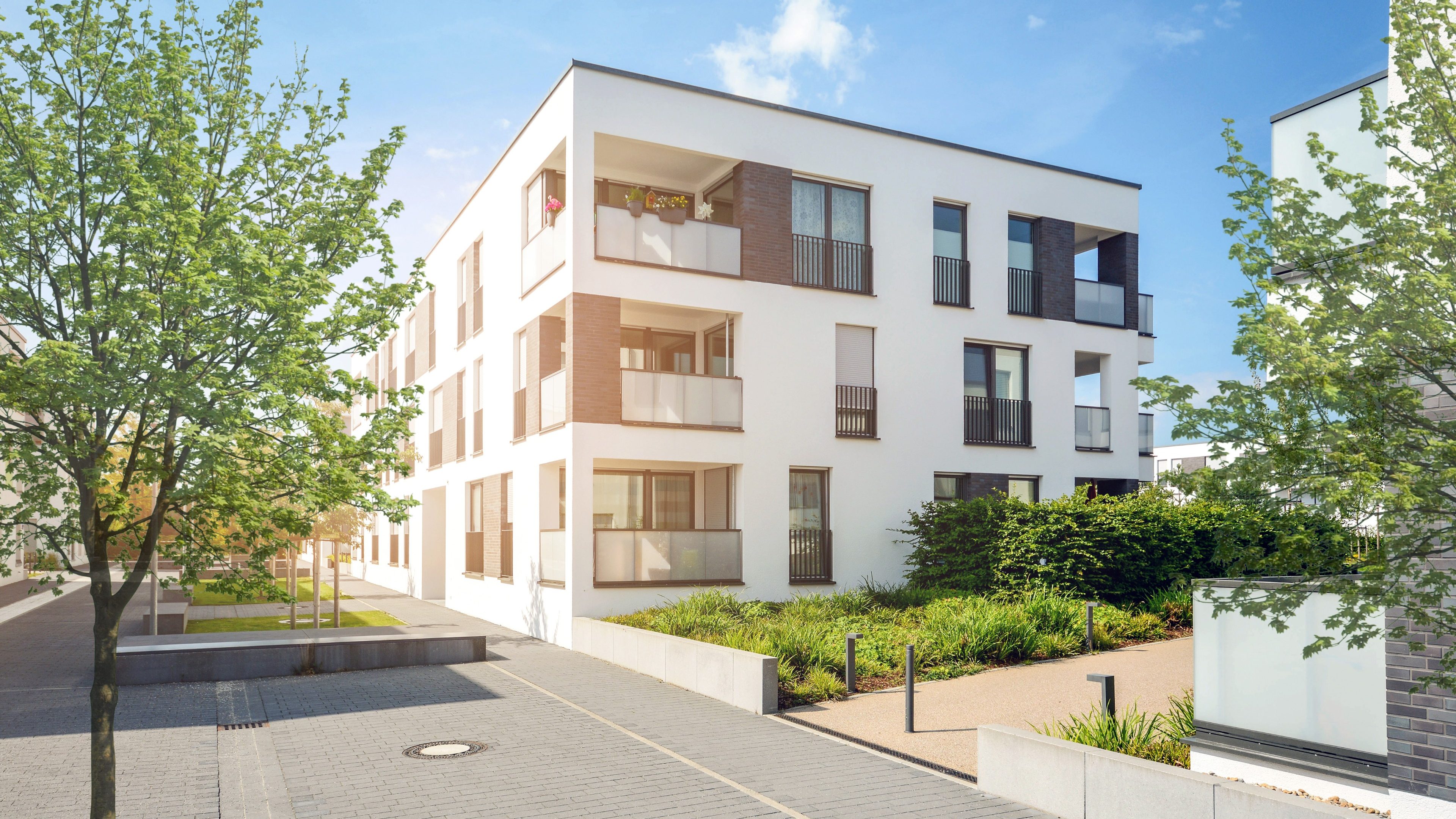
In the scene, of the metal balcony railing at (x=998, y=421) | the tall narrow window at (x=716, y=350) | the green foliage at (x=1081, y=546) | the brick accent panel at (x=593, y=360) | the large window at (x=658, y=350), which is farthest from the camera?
the metal balcony railing at (x=998, y=421)

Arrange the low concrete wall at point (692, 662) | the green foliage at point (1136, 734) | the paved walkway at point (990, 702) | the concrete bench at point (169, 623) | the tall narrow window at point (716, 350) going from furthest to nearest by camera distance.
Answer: the tall narrow window at point (716, 350) < the concrete bench at point (169, 623) < the low concrete wall at point (692, 662) < the paved walkway at point (990, 702) < the green foliage at point (1136, 734)

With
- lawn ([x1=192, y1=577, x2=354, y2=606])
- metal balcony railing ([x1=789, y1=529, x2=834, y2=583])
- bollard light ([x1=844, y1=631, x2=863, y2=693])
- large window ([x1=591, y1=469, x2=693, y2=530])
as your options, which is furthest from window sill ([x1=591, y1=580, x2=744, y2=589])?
lawn ([x1=192, y1=577, x2=354, y2=606])

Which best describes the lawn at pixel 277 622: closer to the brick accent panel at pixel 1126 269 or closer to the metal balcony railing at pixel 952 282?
the metal balcony railing at pixel 952 282

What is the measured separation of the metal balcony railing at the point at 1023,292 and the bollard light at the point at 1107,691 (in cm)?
1543

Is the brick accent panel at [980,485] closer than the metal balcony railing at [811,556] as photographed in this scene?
No

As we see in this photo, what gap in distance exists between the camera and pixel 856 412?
21125 millimetres

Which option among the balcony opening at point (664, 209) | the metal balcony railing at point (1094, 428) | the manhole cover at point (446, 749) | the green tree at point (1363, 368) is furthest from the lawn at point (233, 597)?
the green tree at point (1363, 368)

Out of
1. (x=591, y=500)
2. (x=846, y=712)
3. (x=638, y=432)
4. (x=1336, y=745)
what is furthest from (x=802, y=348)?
(x=1336, y=745)

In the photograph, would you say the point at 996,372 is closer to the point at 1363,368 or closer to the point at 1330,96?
the point at 1330,96

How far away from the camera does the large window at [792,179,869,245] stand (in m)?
20.9

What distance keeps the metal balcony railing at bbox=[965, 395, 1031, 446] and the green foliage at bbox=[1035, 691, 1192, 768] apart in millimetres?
13594

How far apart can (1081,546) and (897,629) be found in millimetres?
4310

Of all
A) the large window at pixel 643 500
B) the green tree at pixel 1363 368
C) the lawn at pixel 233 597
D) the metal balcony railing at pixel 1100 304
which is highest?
the metal balcony railing at pixel 1100 304

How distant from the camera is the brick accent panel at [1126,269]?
25.2 metres
